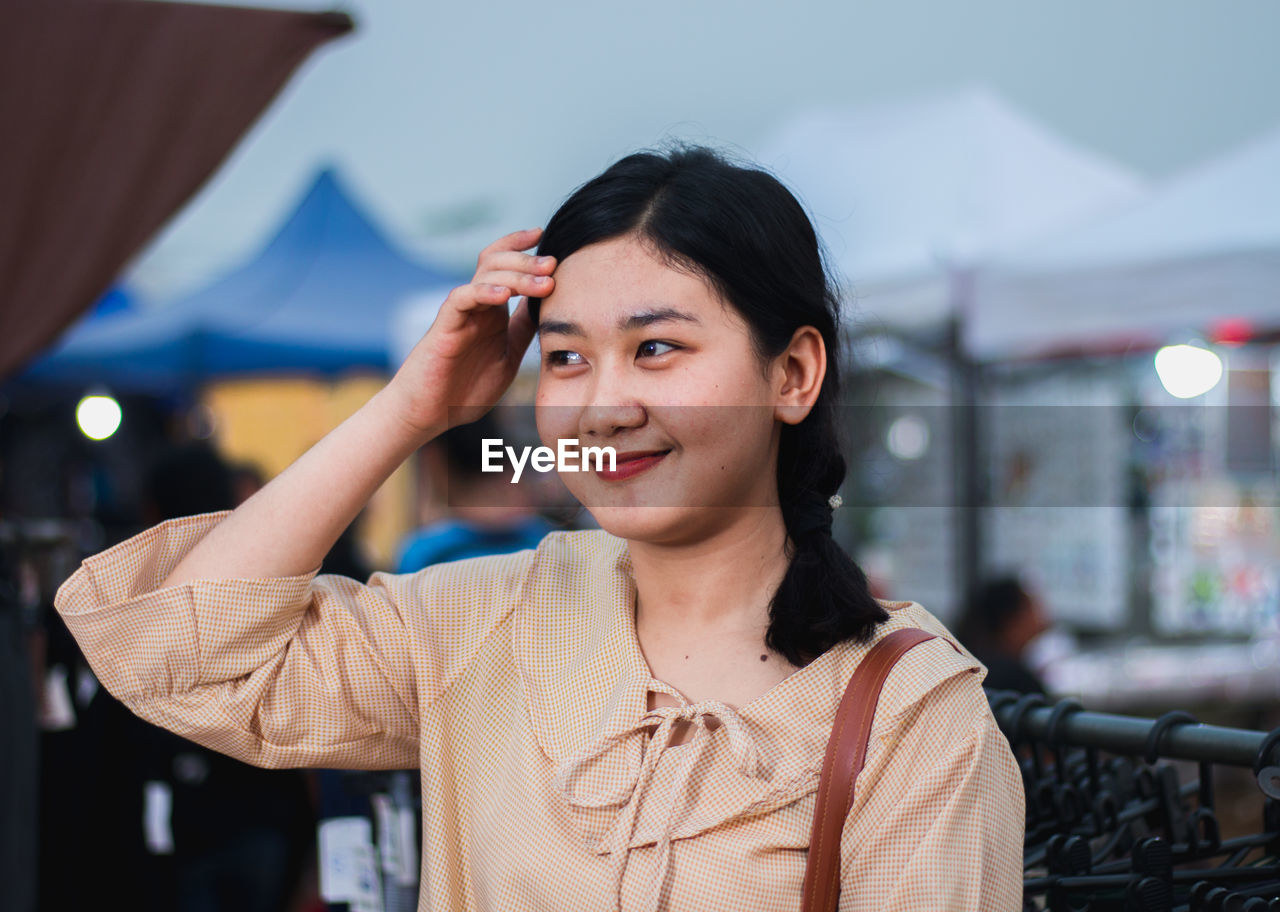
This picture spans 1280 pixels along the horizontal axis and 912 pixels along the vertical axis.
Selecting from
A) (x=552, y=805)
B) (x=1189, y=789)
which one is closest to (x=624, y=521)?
(x=552, y=805)

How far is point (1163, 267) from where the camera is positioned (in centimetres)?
344

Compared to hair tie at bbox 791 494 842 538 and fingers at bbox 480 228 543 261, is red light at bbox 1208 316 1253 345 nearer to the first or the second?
hair tie at bbox 791 494 842 538

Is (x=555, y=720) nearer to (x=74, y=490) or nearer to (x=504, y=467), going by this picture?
(x=504, y=467)

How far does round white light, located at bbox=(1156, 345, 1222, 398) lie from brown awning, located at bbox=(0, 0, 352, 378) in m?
3.48

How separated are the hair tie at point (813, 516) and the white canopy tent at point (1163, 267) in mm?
2524

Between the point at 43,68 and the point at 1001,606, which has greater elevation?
the point at 43,68

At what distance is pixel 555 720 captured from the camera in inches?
49.2

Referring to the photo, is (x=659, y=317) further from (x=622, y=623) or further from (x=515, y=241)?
(x=622, y=623)

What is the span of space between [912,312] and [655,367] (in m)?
3.27

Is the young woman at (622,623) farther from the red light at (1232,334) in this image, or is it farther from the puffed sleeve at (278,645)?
the red light at (1232,334)

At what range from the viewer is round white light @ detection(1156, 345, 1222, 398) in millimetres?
4430

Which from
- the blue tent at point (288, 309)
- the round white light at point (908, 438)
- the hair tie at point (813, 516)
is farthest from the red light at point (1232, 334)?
the blue tent at point (288, 309)

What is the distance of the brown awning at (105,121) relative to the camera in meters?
2.34

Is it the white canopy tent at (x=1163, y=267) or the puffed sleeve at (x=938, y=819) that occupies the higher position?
the white canopy tent at (x=1163, y=267)
